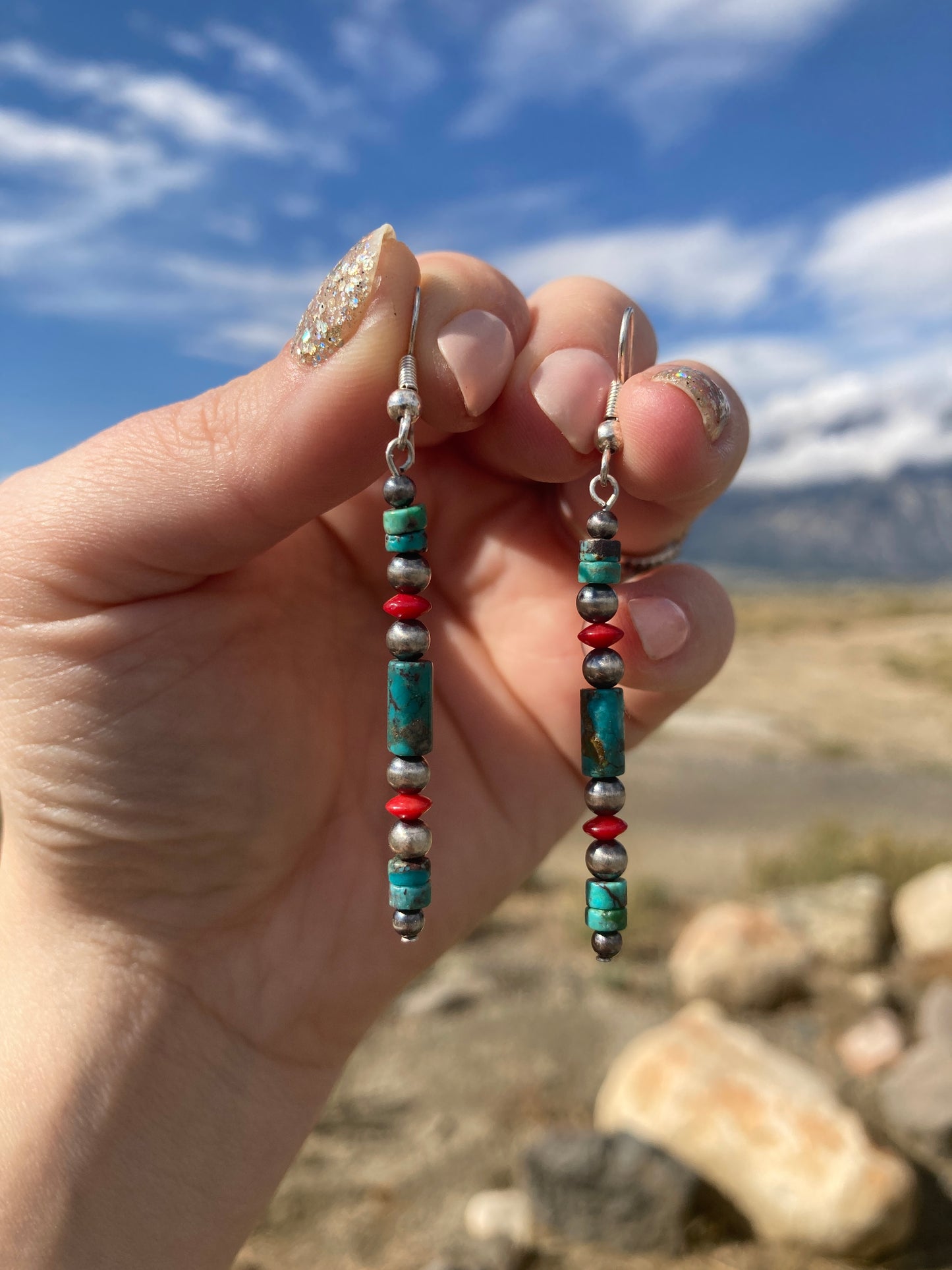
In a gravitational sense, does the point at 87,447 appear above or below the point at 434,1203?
above

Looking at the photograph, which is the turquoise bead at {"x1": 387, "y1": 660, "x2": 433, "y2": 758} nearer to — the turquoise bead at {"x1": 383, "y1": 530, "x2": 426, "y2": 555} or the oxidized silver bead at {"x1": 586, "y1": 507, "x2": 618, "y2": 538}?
the turquoise bead at {"x1": 383, "y1": 530, "x2": 426, "y2": 555}

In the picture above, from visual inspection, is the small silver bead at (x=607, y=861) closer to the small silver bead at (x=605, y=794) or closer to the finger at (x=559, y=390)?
the small silver bead at (x=605, y=794)

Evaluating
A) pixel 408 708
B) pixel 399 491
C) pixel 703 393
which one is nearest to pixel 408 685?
pixel 408 708

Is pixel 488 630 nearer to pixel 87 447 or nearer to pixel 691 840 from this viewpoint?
pixel 87 447

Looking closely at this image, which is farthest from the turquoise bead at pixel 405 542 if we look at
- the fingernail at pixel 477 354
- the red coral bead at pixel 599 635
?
the red coral bead at pixel 599 635

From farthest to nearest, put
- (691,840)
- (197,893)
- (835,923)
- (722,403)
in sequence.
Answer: (691,840)
(835,923)
(197,893)
(722,403)

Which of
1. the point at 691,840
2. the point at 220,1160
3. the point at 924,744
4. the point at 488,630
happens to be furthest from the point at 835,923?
the point at 924,744

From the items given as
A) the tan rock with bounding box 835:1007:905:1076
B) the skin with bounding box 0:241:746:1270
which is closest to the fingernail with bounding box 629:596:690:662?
the skin with bounding box 0:241:746:1270
